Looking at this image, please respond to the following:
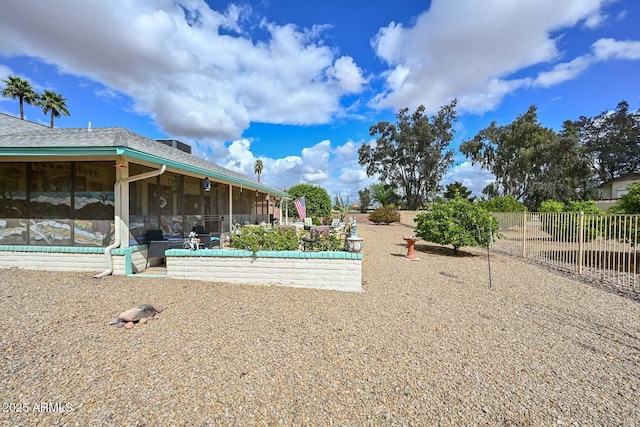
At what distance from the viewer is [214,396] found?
7.88 ft

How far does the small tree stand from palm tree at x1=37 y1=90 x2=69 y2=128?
33.7 meters

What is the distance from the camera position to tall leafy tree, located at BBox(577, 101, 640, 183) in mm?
41844

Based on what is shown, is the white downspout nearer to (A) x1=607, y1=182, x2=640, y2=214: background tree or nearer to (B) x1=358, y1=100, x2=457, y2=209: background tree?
(A) x1=607, y1=182, x2=640, y2=214: background tree

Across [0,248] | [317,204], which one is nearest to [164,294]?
[0,248]

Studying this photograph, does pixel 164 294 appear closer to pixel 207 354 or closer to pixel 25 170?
pixel 207 354

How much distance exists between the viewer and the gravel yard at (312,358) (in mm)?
2262

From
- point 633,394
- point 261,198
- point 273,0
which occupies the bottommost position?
point 633,394

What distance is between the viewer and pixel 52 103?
86.0 ft

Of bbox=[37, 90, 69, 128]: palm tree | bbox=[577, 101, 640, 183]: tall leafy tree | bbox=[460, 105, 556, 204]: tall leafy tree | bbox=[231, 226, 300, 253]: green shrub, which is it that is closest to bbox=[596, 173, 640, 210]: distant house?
bbox=[460, 105, 556, 204]: tall leafy tree

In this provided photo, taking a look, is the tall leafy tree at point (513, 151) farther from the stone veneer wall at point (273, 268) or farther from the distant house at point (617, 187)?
the stone veneer wall at point (273, 268)

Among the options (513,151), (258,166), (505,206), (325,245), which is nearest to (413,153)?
(513,151)

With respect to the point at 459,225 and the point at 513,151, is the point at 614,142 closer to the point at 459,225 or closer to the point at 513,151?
the point at 513,151

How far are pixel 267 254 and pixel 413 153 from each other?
36262 millimetres

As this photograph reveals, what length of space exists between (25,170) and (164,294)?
189 inches
